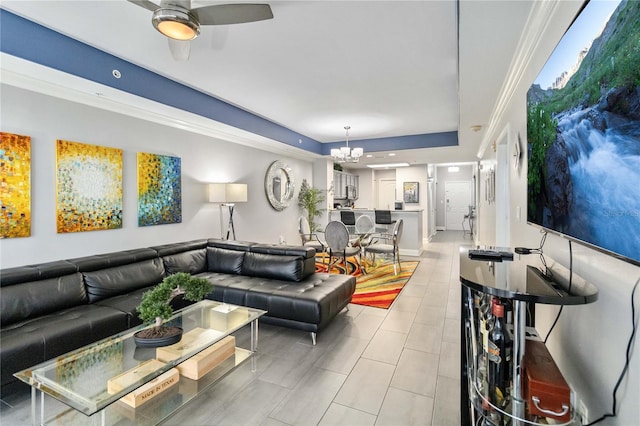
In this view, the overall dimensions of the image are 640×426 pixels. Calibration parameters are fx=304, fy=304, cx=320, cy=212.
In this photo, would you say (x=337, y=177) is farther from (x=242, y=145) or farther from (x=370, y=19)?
(x=370, y=19)

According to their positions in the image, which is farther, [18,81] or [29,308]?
[18,81]

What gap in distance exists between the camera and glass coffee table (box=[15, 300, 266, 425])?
1.57 meters

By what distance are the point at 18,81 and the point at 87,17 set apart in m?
0.99

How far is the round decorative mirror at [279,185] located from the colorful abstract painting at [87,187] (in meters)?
3.03

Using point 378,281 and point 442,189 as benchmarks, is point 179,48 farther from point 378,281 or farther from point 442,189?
point 442,189

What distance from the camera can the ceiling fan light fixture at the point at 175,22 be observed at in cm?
179

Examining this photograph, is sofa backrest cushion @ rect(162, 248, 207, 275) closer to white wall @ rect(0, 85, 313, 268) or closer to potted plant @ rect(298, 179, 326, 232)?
white wall @ rect(0, 85, 313, 268)

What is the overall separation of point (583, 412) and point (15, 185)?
4259mm

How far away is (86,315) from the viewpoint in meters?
2.51

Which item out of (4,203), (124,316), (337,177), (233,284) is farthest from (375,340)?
(337,177)

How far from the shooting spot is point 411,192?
10.1 m

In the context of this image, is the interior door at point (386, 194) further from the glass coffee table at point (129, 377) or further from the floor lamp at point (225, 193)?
the glass coffee table at point (129, 377)

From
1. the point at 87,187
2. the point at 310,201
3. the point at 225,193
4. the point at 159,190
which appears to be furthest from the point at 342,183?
the point at 87,187

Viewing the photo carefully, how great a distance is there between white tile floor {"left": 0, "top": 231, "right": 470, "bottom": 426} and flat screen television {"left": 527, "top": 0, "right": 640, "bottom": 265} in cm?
146
